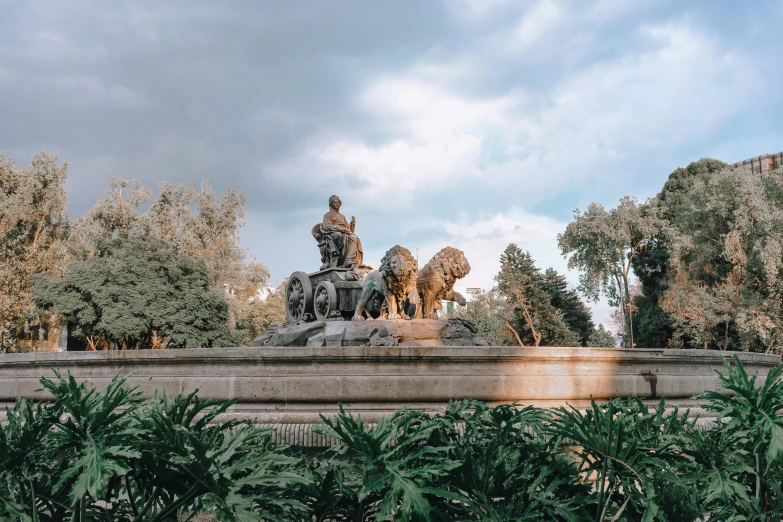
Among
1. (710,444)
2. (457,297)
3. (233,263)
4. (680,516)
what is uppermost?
(233,263)

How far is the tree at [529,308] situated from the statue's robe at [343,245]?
27.8 m

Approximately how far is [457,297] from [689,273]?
985 inches

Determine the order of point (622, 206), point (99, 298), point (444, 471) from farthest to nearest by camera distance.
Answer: point (622, 206), point (99, 298), point (444, 471)

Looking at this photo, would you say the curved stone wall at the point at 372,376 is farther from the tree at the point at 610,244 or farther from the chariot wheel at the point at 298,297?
the tree at the point at 610,244

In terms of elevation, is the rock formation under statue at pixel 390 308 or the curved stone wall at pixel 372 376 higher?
the rock formation under statue at pixel 390 308

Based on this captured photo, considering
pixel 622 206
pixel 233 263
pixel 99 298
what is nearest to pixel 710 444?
pixel 99 298

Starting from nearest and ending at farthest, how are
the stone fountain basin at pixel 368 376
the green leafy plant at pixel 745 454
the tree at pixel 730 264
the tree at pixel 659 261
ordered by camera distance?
the green leafy plant at pixel 745 454 < the stone fountain basin at pixel 368 376 < the tree at pixel 730 264 < the tree at pixel 659 261

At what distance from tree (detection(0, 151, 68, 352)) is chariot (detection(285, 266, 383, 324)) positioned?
936 inches

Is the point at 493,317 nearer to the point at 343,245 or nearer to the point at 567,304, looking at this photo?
the point at 567,304

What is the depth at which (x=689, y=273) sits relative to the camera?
32.2 metres

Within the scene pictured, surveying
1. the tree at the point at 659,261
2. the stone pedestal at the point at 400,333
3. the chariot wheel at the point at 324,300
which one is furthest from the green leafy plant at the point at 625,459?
the tree at the point at 659,261

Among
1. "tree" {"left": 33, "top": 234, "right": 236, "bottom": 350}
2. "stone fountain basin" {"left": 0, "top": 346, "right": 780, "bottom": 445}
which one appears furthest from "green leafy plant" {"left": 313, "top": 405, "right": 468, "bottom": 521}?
"tree" {"left": 33, "top": 234, "right": 236, "bottom": 350}

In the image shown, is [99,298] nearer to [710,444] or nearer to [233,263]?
[233,263]

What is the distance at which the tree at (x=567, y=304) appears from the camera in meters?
45.1
